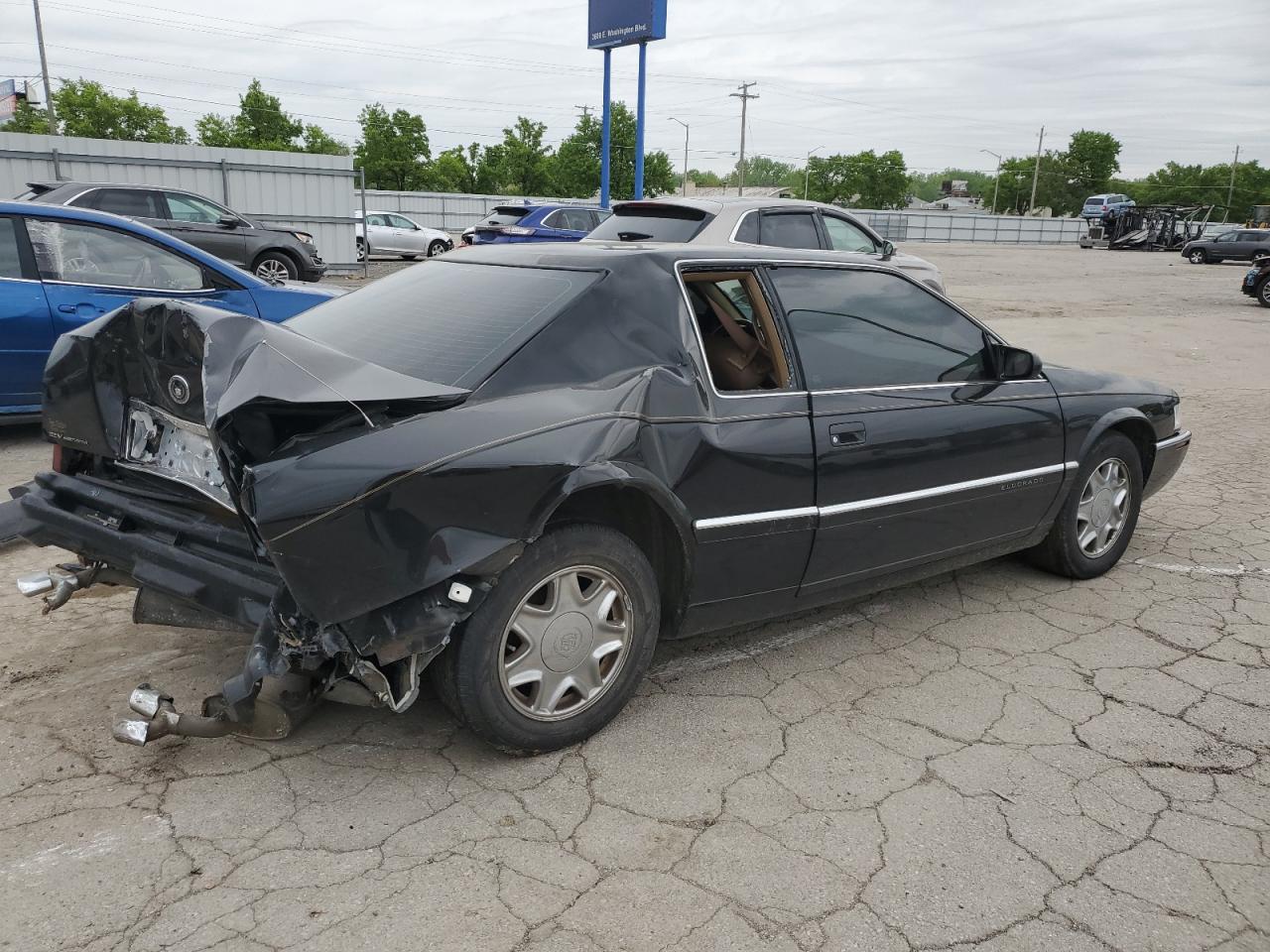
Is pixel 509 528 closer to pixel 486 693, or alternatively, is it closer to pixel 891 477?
pixel 486 693

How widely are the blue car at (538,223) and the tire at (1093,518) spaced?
1479 centimetres

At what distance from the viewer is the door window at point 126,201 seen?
13.0 m

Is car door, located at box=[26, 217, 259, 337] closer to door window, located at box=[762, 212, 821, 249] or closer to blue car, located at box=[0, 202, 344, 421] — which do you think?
blue car, located at box=[0, 202, 344, 421]

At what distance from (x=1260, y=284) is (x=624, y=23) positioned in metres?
15.6

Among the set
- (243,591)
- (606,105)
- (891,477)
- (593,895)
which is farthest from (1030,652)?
(606,105)

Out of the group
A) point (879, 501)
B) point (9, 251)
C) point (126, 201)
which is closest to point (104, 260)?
point (9, 251)

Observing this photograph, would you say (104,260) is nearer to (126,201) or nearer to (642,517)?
(642,517)

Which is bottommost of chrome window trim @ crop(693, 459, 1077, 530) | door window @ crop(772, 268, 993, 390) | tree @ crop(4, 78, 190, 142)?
chrome window trim @ crop(693, 459, 1077, 530)

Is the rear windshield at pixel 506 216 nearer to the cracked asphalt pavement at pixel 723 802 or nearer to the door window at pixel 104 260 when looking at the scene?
the door window at pixel 104 260

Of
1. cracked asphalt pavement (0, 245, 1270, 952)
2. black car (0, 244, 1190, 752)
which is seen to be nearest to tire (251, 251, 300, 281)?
cracked asphalt pavement (0, 245, 1270, 952)

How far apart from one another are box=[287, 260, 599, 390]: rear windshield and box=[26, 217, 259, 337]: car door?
11.1ft

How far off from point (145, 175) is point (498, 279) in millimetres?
17692

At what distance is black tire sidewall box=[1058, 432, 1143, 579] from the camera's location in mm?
4551

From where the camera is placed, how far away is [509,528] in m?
2.71
